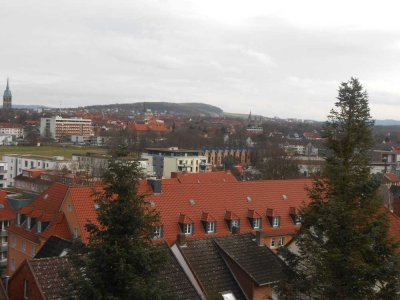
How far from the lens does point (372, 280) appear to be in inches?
561

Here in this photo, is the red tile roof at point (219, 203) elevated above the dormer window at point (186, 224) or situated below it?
above

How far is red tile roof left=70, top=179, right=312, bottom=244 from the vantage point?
3103cm

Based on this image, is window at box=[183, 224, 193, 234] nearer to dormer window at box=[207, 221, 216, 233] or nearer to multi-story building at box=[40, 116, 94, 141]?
dormer window at box=[207, 221, 216, 233]

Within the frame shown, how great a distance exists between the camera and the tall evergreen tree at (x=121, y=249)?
12.4m

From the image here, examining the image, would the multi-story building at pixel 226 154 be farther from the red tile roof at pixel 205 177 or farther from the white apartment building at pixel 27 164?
the red tile roof at pixel 205 177

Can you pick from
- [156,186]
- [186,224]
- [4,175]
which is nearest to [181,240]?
[186,224]

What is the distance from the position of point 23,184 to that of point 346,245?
57.8 m

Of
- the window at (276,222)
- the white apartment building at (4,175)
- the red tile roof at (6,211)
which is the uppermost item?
the window at (276,222)

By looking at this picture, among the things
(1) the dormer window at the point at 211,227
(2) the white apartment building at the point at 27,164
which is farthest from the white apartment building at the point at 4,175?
(1) the dormer window at the point at 211,227

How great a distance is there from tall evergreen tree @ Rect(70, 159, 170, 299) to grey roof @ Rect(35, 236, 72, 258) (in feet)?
44.8

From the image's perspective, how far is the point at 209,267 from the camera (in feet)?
72.5

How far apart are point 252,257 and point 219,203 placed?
11.8m

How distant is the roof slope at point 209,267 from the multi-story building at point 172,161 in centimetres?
6882

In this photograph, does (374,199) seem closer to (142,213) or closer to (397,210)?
(142,213)
